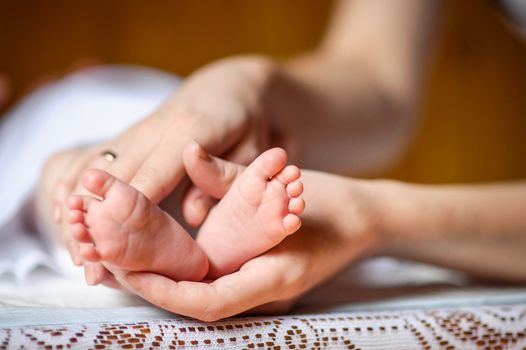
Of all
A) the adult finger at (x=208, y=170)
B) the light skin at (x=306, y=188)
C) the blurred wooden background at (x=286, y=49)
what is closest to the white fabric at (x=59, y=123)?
the light skin at (x=306, y=188)

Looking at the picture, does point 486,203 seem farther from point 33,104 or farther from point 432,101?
point 432,101

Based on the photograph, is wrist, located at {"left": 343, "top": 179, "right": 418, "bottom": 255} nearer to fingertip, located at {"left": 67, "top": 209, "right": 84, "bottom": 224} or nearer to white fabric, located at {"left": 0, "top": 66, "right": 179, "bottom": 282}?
fingertip, located at {"left": 67, "top": 209, "right": 84, "bottom": 224}

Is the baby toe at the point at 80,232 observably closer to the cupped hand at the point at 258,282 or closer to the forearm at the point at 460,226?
the cupped hand at the point at 258,282

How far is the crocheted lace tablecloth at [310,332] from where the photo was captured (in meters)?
0.47

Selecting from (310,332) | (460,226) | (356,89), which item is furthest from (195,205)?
(356,89)

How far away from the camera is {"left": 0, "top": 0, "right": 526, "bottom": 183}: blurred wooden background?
1727 millimetres

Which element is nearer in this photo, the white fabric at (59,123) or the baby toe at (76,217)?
the baby toe at (76,217)

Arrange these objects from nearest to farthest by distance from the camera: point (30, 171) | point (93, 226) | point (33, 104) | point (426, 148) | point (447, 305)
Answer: point (93, 226), point (447, 305), point (30, 171), point (33, 104), point (426, 148)

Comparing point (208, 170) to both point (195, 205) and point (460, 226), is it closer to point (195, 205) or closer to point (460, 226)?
point (195, 205)

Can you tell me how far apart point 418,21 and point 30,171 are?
25.3 inches

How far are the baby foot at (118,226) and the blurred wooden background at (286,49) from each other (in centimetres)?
125

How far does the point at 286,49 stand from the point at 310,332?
1.36 meters

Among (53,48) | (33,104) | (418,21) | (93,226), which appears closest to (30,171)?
(33,104)

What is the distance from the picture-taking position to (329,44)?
3.73 feet
